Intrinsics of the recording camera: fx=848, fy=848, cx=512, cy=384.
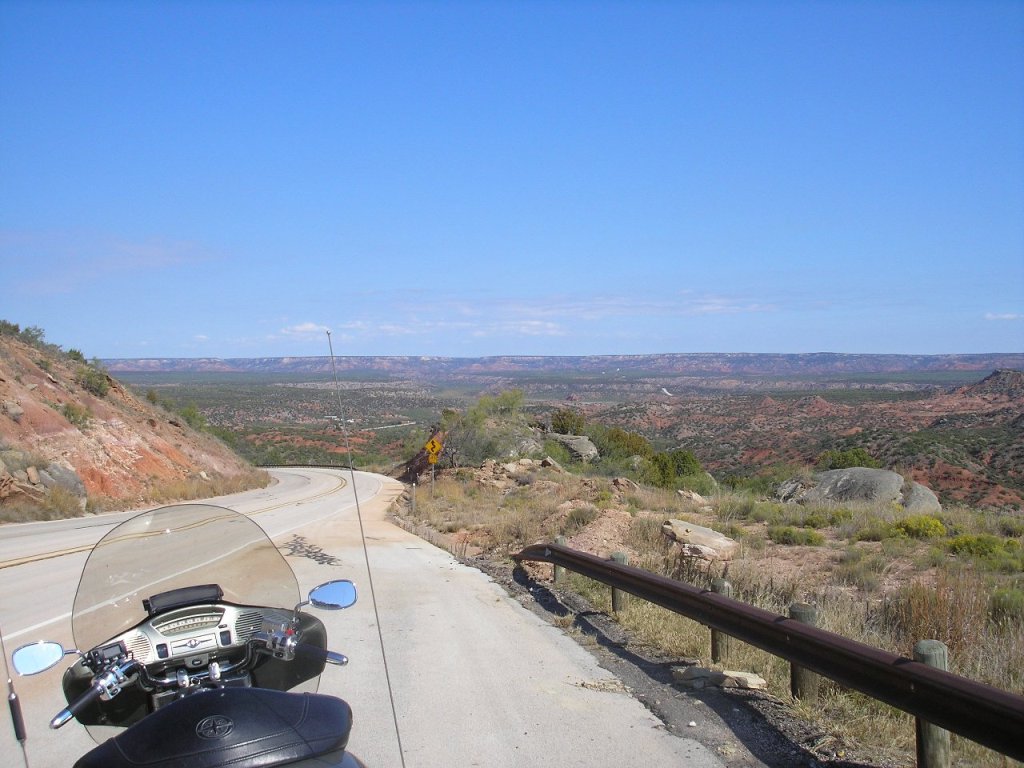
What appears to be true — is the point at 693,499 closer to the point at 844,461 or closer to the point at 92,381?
the point at 844,461

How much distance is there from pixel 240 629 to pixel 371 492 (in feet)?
110

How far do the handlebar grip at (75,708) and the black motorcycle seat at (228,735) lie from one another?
0.65m

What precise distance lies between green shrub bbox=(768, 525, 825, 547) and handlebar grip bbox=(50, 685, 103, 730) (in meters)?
14.2

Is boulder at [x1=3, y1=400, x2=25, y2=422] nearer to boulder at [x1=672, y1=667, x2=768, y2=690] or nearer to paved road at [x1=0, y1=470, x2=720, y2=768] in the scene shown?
paved road at [x1=0, y1=470, x2=720, y2=768]

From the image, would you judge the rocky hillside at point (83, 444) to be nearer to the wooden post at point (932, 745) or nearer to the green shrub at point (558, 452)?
the green shrub at point (558, 452)

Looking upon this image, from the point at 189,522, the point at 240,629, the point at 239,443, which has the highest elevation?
the point at 189,522

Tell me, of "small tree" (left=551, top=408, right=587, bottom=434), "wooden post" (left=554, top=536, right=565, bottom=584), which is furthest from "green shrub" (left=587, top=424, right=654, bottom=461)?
"wooden post" (left=554, top=536, right=565, bottom=584)

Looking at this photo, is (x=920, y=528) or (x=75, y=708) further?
(x=920, y=528)

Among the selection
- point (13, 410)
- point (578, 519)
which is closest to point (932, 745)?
point (578, 519)

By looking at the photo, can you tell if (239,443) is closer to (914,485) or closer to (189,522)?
(914,485)

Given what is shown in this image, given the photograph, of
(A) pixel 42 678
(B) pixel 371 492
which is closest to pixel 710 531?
(A) pixel 42 678

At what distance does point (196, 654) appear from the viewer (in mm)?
3561

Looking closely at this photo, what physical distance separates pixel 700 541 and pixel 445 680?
26.0 feet

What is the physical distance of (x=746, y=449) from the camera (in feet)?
173
